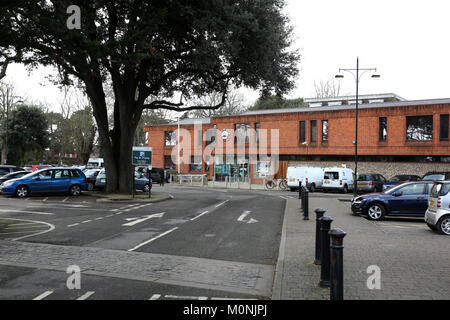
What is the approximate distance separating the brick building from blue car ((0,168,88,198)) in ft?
82.8

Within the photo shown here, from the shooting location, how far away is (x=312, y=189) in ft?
114

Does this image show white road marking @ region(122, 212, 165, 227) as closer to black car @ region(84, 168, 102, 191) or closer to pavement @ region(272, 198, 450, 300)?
pavement @ region(272, 198, 450, 300)

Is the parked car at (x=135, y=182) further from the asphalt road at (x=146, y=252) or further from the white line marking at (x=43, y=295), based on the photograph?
the white line marking at (x=43, y=295)

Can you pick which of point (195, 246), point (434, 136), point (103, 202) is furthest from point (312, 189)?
point (195, 246)

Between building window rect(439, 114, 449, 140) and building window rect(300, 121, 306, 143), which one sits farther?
building window rect(300, 121, 306, 143)

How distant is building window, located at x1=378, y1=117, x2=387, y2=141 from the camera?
40156mm

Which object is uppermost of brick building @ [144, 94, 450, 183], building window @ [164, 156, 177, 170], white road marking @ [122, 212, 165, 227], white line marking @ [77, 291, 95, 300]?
brick building @ [144, 94, 450, 183]

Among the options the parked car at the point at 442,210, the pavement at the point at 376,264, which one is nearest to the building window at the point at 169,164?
the pavement at the point at 376,264

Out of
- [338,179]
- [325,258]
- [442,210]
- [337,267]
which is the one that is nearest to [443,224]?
[442,210]

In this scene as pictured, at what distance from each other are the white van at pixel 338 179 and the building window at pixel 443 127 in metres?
10.6

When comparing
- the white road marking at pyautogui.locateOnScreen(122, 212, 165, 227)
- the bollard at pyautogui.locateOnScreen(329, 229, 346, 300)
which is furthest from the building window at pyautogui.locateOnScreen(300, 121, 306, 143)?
the bollard at pyautogui.locateOnScreen(329, 229, 346, 300)

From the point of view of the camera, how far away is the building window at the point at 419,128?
126ft

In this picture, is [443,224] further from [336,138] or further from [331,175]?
[336,138]
